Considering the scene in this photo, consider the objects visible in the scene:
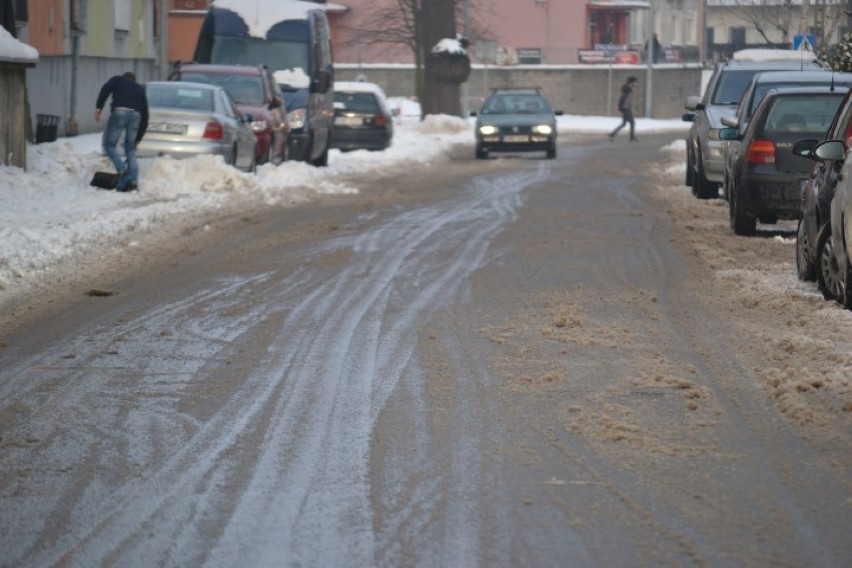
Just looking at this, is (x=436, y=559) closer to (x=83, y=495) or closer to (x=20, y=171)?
(x=83, y=495)

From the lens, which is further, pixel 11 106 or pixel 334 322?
pixel 11 106

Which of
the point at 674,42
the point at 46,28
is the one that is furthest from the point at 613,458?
the point at 674,42

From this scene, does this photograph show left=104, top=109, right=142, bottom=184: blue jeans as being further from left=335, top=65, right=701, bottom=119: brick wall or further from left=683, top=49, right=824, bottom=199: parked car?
A: left=335, top=65, right=701, bottom=119: brick wall

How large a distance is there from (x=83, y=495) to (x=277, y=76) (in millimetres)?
24612

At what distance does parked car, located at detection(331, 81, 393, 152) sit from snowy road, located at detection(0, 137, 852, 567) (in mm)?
23228

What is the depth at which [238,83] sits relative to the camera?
88.6 ft

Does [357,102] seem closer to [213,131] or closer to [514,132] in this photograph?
[514,132]

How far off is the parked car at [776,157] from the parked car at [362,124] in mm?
20216

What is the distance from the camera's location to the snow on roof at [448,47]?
156ft

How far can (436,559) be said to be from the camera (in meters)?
5.22

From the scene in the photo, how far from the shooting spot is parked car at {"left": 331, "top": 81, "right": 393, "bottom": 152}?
36781mm

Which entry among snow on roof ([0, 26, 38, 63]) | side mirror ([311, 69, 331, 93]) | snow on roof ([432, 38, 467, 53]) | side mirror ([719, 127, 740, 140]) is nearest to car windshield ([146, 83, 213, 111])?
snow on roof ([0, 26, 38, 63])

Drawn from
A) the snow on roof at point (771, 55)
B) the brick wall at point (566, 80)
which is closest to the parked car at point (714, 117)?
the snow on roof at point (771, 55)

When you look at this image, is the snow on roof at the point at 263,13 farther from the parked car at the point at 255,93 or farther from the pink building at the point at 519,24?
the pink building at the point at 519,24
